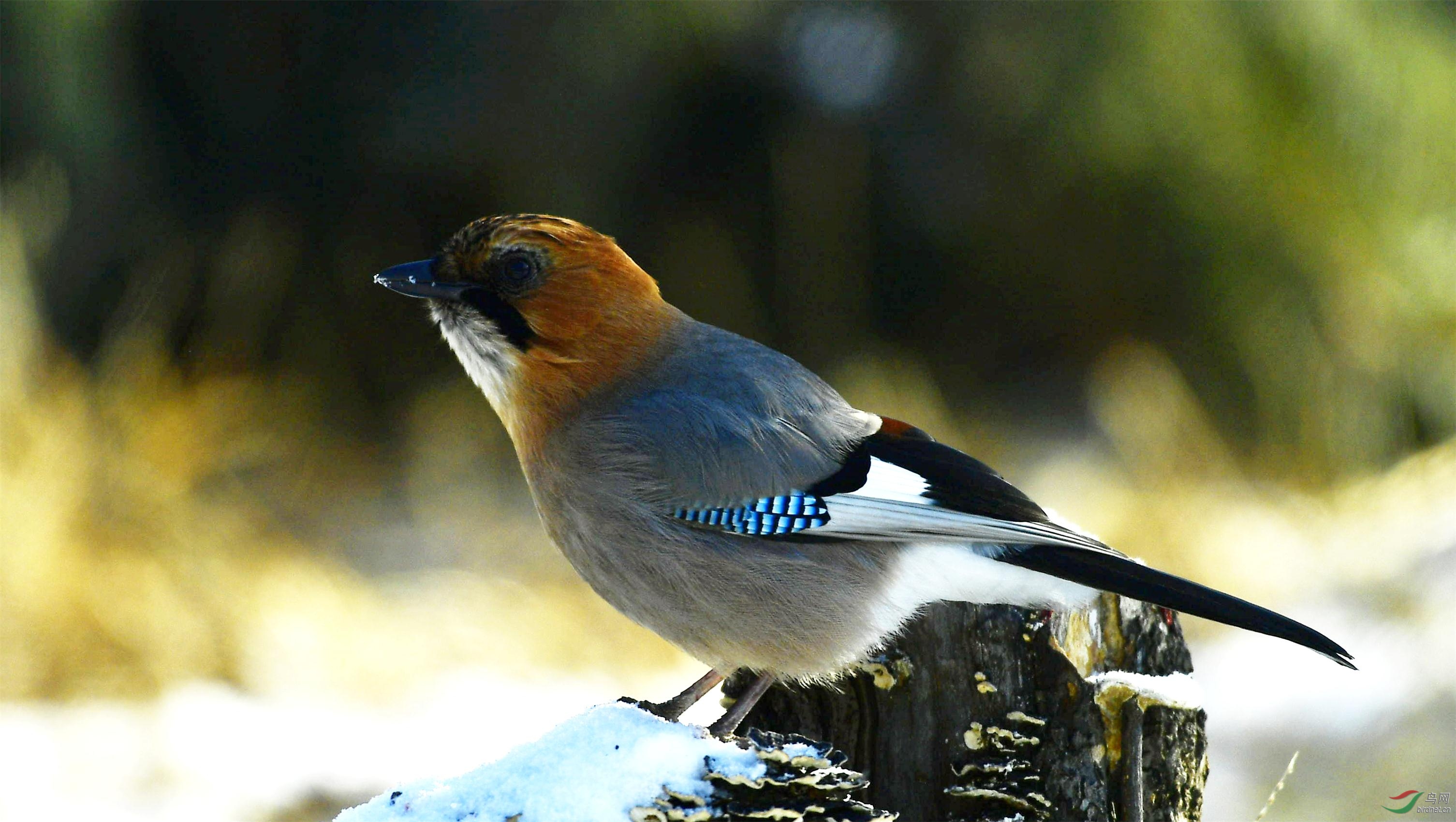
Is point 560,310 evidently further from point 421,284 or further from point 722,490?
point 722,490

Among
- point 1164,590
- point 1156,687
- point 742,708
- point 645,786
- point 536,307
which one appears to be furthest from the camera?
A: point 536,307

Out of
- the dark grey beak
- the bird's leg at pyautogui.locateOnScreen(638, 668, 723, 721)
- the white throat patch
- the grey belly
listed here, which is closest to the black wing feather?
the grey belly

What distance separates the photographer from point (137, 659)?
4.48 meters

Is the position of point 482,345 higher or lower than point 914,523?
higher

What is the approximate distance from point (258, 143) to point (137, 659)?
9.67 feet

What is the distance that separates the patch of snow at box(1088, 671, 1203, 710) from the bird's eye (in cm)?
135

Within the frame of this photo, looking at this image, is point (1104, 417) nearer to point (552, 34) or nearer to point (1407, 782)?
point (1407, 782)

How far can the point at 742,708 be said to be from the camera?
8.34ft

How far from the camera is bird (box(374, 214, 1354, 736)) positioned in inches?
95.0

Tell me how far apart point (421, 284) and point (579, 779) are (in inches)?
45.0

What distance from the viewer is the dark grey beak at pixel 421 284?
8.59 ft

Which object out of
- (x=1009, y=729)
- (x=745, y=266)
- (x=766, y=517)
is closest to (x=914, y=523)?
(x=766, y=517)

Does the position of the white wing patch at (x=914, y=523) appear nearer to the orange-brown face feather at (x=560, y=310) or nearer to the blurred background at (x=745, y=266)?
the orange-brown face feather at (x=560, y=310)

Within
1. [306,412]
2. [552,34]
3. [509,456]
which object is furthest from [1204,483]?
[306,412]
